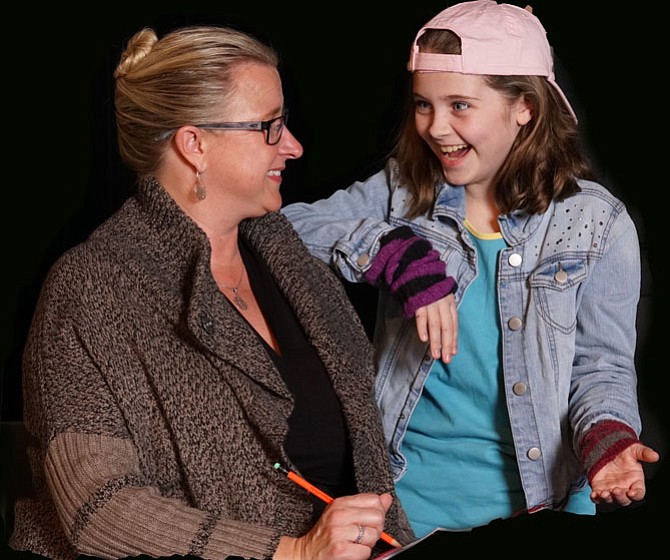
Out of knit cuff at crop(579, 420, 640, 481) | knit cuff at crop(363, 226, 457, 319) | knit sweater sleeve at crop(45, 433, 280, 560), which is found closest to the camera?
knit sweater sleeve at crop(45, 433, 280, 560)

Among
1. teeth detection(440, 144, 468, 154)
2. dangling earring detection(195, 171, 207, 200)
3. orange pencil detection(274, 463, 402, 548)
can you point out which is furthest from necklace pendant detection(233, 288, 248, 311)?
teeth detection(440, 144, 468, 154)

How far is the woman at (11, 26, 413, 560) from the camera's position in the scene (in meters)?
1.49

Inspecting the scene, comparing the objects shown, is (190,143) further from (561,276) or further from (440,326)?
(561,276)

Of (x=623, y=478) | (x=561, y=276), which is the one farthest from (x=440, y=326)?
(x=623, y=478)

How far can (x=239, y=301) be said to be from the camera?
173 cm

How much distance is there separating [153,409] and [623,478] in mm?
651

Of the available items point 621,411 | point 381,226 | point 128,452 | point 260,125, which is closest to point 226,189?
point 260,125

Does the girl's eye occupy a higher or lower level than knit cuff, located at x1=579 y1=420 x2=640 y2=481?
higher

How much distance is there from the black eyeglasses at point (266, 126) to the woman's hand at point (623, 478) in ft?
2.19

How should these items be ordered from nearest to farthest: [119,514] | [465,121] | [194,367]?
1. [119,514]
2. [194,367]
3. [465,121]

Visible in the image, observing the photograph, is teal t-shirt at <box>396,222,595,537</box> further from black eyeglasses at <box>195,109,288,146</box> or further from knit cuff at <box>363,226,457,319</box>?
black eyeglasses at <box>195,109,288,146</box>

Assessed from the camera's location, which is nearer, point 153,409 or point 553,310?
point 153,409

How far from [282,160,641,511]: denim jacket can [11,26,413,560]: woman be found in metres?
0.17

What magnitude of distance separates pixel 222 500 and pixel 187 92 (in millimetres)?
579
